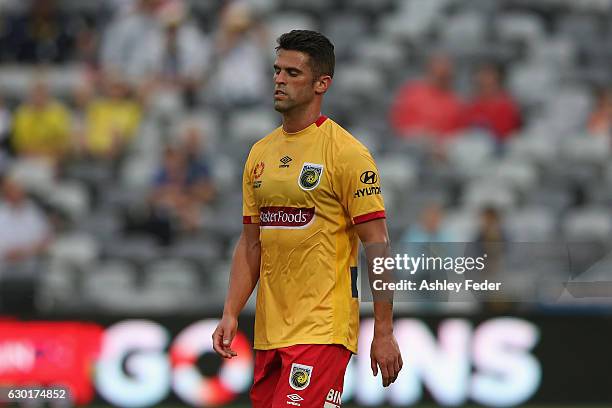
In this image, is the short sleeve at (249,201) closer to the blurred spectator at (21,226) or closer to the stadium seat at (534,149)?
the blurred spectator at (21,226)

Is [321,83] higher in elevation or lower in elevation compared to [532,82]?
lower

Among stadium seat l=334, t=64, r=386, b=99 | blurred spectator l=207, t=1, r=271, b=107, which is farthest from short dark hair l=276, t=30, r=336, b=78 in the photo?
stadium seat l=334, t=64, r=386, b=99

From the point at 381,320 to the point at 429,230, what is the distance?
5.78m

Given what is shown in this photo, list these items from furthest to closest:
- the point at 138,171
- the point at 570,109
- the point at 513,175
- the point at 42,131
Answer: the point at 570,109
the point at 42,131
the point at 138,171
the point at 513,175

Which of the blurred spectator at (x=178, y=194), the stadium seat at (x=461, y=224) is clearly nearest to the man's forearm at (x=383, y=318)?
the stadium seat at (x=461, y=224)

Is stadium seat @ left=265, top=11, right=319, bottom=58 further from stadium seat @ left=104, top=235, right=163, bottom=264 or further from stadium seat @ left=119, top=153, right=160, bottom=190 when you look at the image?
stadium seat @ left=104, top=235, right=163, bottom=264

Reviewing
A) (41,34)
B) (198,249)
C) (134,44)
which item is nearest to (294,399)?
(198,249)

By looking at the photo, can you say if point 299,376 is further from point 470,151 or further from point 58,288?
point 470,151

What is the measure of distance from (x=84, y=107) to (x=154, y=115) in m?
0.70

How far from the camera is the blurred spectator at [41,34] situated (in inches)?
550

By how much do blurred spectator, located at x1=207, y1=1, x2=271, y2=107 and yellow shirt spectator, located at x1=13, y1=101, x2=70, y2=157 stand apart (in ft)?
4.98

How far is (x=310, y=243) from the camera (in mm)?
5117

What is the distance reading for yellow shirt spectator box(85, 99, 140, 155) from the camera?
41.4 feet

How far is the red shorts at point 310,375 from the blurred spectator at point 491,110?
7.82 meters
